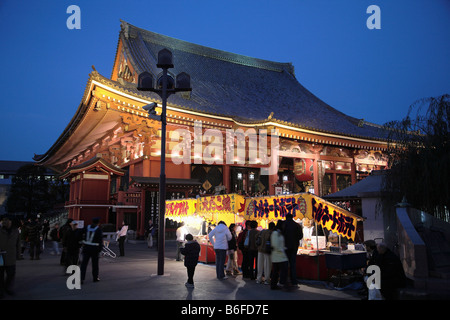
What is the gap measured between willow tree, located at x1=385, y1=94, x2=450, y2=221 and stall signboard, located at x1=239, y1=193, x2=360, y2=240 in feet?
8.22

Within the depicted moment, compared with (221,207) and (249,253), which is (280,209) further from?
(221,207)

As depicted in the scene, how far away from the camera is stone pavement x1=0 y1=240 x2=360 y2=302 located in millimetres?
6602

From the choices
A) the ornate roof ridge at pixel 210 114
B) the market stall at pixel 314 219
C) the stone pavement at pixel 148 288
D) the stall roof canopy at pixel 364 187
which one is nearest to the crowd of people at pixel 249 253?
the stone pavement at pixel 148 288

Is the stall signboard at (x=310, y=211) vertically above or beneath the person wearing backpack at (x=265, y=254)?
above

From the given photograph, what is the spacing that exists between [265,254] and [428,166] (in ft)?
19.4

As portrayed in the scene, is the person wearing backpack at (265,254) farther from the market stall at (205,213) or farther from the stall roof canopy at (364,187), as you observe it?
the stall roof canopy at (364,187)

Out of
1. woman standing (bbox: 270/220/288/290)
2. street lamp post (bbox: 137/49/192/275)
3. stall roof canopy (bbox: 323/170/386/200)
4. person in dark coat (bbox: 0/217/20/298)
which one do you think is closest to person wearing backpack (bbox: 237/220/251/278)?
woman standing (bbox: 270/220/288/290)

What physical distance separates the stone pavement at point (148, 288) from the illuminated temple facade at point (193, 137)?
8.60m

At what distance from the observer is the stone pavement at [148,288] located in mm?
6602
